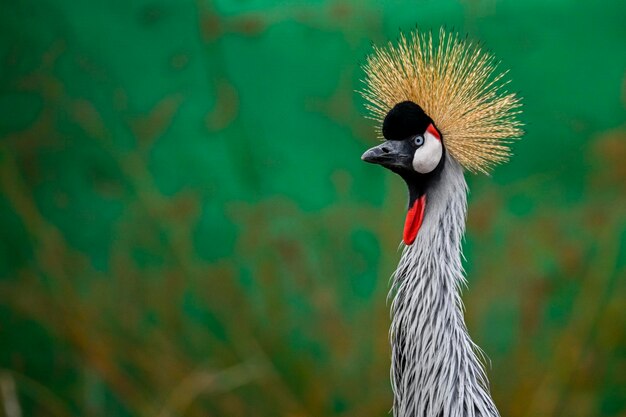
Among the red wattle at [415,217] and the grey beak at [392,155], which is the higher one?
the grey beak at [392,155]

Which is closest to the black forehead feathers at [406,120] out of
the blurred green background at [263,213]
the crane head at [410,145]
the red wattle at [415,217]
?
the crane head at [410,145]

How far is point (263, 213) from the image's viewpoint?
7.43ft

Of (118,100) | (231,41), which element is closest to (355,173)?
(231,41)

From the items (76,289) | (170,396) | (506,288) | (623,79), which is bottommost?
(170,396)

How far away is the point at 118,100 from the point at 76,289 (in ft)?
1.77

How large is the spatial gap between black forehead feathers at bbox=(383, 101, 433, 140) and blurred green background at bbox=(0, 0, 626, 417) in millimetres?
667

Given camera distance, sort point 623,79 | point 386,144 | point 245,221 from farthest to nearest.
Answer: point 245,221 < point 623,79 < point 386,144

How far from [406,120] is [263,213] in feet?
2.68

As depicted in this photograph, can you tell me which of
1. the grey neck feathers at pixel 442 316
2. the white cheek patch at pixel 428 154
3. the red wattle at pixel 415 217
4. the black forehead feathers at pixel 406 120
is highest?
the black forehead feathers at pixel 406 120

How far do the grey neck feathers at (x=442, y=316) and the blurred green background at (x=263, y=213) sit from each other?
645mm

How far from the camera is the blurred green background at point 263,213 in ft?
7.04

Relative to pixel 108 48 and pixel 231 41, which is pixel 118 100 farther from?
pixel 231 41

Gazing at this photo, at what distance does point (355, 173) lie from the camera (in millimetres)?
2227

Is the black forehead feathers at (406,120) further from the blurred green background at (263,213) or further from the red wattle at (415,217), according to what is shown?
the blurred green background at (263,213)
